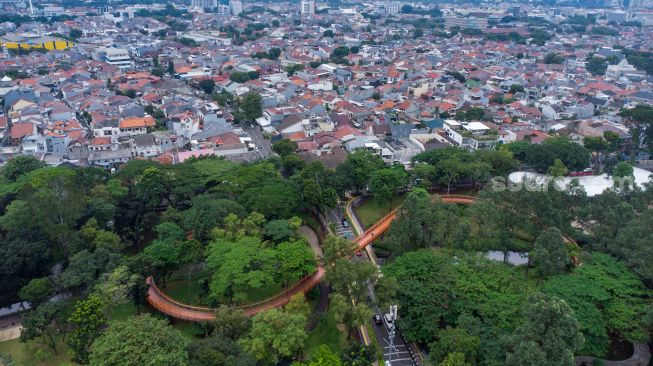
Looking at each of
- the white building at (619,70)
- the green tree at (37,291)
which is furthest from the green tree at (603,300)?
the white building at (619,70)

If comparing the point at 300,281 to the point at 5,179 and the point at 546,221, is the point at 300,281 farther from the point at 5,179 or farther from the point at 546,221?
the point at 5,179

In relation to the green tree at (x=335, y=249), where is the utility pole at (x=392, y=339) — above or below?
below

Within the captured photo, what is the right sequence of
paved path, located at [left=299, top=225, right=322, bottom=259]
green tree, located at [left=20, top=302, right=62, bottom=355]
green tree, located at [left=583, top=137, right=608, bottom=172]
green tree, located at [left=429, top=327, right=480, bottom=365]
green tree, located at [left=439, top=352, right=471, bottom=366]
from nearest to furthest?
1. green tree, located at [left=439, top=352, right=471, bottom=366]
2. green tree, located at [left=429, top=327, right=480, bottom=365]
3. green tree, located at [left=20, top=302, right=62, bottom=355]
4. paved path, located at [left=299, top=225, right=322, bottom=259]
5. green tree, located at [left=583, top=137, right=608, bottom=172]

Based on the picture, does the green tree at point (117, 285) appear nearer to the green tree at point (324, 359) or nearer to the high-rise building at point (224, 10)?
the green tree at point (324, 359)

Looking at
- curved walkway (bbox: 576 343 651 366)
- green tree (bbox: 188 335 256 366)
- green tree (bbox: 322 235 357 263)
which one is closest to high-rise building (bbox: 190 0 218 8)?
green tree (bbox: 322 235 357 263)

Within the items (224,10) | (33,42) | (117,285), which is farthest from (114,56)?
(224,10)

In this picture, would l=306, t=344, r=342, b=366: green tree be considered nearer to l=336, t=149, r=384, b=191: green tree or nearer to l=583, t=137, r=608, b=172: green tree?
l=336, t=149, r=384, b=191: green tree
